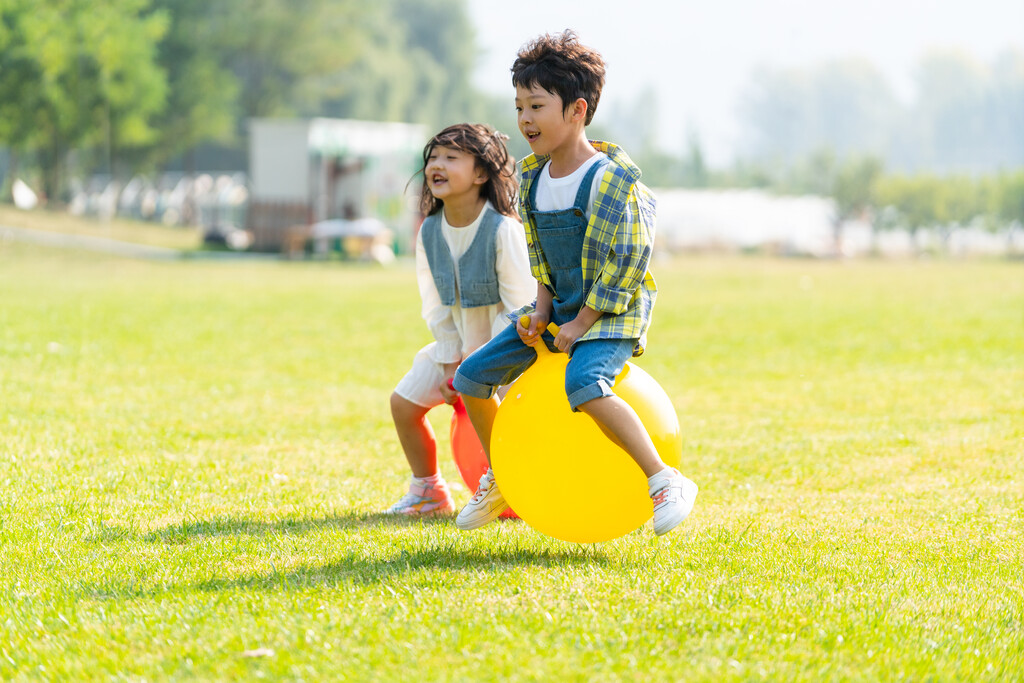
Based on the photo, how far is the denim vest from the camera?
481 cm

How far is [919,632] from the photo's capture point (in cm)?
351

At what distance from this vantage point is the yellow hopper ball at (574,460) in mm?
4184

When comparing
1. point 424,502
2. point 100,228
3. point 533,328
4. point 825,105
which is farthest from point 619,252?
point 825,105

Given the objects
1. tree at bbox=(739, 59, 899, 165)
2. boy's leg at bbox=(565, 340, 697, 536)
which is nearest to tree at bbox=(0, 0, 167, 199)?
boy's leg at bbox=(565, 340, 697, 536)

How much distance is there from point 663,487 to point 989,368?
710 cm

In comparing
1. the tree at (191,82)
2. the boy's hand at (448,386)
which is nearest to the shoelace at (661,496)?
the boy's hand at (448,386)

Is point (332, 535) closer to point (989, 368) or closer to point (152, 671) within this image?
point (152, 671)

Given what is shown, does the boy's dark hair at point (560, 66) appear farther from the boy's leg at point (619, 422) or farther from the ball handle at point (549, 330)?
the boy's leg at point (619, 422)

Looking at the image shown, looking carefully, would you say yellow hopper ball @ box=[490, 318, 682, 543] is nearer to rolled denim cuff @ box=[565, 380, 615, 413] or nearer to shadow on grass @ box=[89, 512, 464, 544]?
rolled denim cuff @ box=[565, 380, 615, 413]

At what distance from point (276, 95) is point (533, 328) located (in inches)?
2230

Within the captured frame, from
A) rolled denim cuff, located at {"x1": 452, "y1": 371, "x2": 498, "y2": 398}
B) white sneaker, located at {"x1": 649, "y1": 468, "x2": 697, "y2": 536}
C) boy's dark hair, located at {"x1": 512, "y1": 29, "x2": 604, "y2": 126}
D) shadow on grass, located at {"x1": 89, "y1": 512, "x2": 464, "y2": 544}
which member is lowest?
shadow on grass, located at {"x1": 89, "y1": 512, "x2": 464, "y2": 544}

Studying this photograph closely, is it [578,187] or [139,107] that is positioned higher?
[139,107]

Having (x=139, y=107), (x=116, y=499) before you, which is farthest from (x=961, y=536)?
(x=139, y=107)

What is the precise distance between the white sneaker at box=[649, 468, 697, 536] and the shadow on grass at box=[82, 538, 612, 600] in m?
0.39
